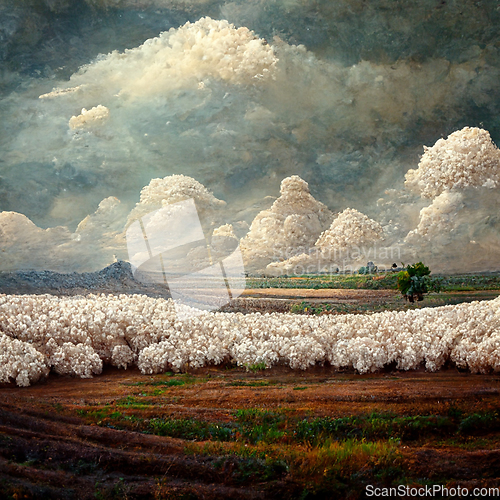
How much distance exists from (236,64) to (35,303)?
11.8ft

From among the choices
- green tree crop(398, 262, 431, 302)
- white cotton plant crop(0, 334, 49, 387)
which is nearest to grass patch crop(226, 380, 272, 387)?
white cotton plant crop(0, 334, 49, 387)

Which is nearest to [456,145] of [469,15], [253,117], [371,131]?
[371,131]

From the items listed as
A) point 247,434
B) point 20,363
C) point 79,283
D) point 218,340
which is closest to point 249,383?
point 218,340

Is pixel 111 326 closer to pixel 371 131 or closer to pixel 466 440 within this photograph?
pixel 466 440

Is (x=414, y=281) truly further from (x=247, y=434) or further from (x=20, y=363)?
(x=20, y=363)

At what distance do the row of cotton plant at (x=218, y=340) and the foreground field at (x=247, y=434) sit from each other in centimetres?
14

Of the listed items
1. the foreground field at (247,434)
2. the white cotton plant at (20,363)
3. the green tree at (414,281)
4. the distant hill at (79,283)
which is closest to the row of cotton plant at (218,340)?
the white cotton plant at (20,363)

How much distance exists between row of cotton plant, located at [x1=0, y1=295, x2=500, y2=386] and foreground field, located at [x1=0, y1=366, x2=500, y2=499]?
0.45ft

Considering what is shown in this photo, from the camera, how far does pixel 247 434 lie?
3838 millimetres

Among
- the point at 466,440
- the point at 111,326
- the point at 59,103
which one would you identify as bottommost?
the point at 466,440

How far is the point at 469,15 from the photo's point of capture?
613 centimetres

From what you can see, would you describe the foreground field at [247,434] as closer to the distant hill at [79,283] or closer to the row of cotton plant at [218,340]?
the row of cotton plant at [218,340]

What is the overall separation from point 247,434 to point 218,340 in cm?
127

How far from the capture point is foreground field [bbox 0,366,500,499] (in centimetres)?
329
